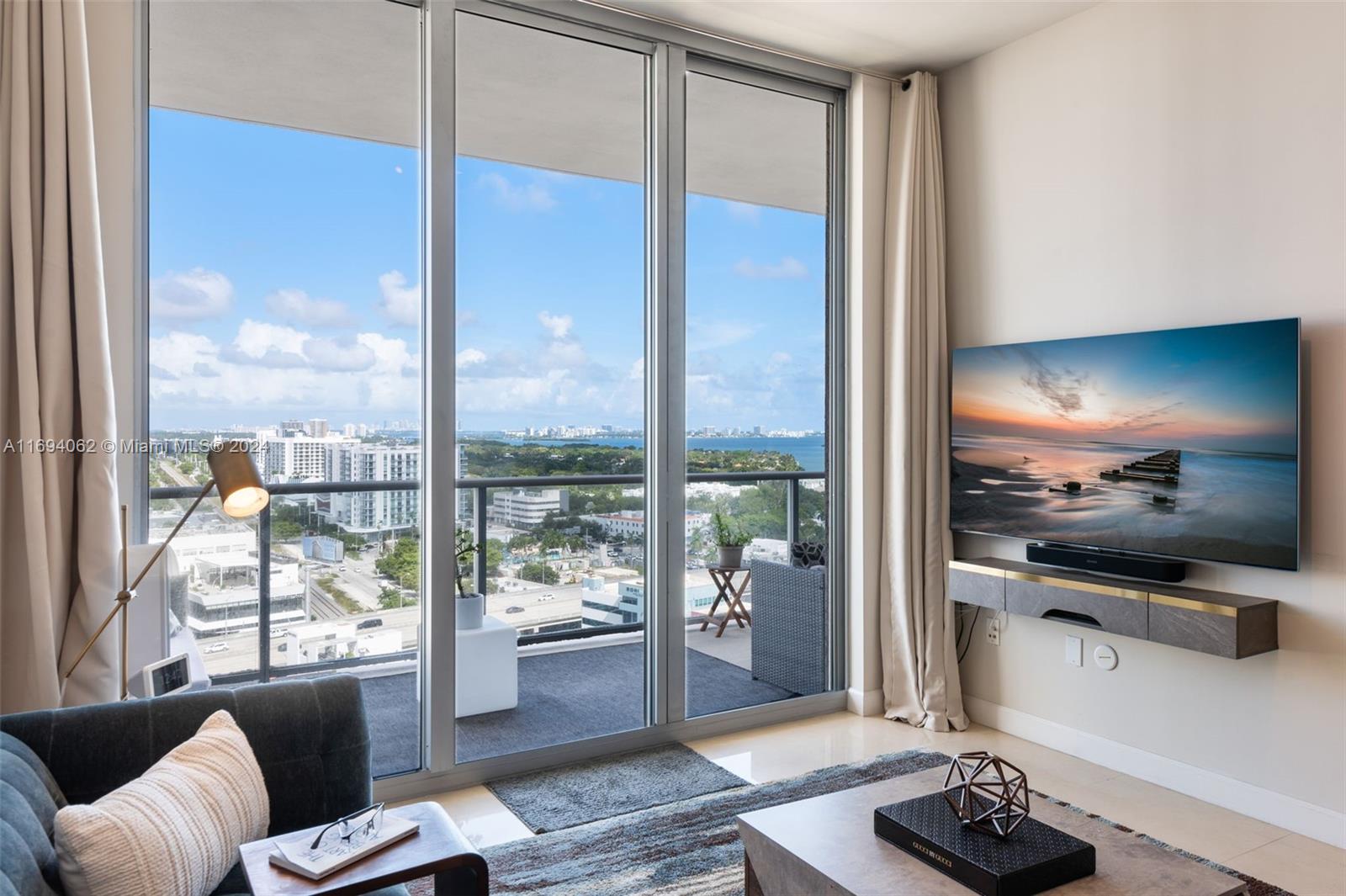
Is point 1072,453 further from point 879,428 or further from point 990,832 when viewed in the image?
point 990,832

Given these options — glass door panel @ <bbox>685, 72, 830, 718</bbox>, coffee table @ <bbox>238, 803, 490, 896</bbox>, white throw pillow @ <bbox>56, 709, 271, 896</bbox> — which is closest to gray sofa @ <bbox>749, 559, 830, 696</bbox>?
glass door panel @ <bbox>685, 72, 830, 718</bbox>

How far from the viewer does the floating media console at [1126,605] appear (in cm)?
276

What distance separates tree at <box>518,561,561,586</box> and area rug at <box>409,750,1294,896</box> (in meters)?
0.93

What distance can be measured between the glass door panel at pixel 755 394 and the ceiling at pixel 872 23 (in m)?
0.27

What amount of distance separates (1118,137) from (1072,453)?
3.90ft

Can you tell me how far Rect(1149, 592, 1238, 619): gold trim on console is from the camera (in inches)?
108

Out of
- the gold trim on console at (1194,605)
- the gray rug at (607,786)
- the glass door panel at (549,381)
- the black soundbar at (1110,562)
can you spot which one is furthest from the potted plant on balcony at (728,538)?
the gold trim on console at (1194,605)

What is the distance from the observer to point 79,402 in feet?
7.98

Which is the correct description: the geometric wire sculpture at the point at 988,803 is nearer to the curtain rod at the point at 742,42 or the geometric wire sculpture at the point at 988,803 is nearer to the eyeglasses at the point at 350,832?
the eyeglasses at the point at 350,832

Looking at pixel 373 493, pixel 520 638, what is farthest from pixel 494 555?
pixel 373 493

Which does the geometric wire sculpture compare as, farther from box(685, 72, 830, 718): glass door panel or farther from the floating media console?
box(685, 72, 830, 718): glass door panel

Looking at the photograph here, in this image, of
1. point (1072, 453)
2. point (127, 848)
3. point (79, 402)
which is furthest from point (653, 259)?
point (127, 848)

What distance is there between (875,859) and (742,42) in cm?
317

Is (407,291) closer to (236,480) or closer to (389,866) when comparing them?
(236,480)
